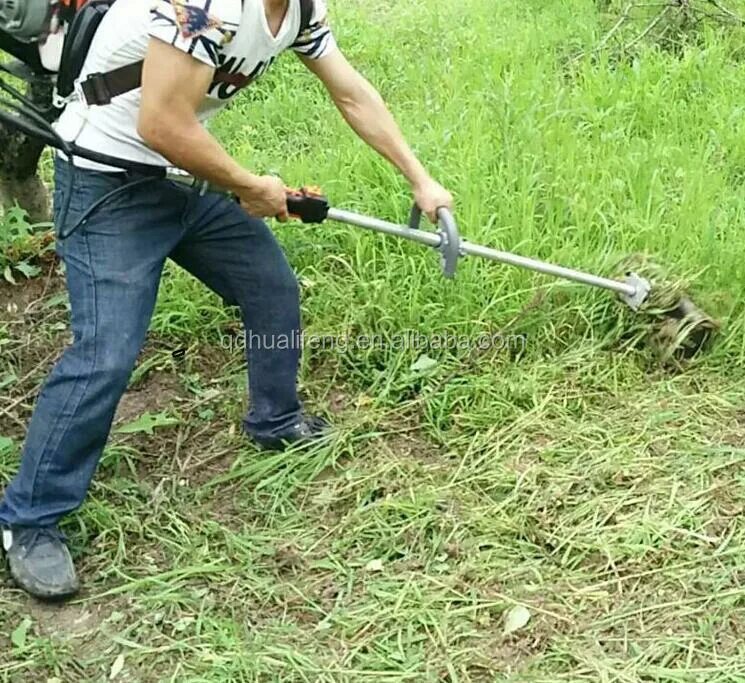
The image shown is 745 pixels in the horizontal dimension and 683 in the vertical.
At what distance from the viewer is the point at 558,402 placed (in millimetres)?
3229

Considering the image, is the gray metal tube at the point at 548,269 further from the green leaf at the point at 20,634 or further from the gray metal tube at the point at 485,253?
the green leaf at the point at 20,634

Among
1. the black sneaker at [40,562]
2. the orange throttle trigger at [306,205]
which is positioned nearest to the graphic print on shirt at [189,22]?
the orange throttle trigger at [306,205]

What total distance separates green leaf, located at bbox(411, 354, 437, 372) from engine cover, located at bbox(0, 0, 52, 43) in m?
1.56

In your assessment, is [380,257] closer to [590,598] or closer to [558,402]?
[558,402]

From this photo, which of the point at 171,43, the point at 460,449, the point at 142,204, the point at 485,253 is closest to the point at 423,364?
the point at 460,449

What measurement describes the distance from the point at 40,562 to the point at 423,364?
1346mm

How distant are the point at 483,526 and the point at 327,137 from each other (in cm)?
233

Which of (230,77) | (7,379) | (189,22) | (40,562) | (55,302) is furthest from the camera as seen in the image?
(55,302)

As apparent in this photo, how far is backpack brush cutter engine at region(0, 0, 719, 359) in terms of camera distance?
2.36 m

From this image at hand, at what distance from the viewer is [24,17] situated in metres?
2.29

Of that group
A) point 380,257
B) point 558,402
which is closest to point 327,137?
point 380,257

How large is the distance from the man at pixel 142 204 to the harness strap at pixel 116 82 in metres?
0.01

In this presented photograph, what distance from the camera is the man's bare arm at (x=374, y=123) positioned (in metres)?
2.82

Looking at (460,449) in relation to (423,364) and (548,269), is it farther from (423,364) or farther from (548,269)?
(548,269)
